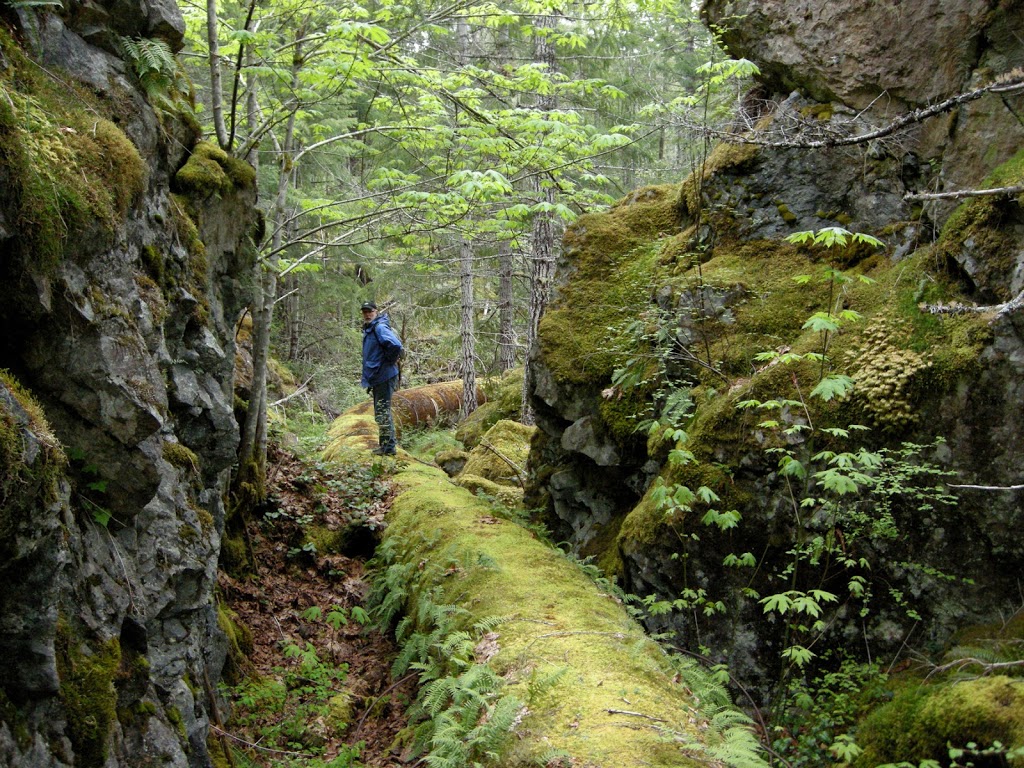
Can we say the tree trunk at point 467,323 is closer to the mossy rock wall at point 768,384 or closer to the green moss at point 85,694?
the mossy rock wall at point 768,384

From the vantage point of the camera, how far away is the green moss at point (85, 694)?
3.11 meters

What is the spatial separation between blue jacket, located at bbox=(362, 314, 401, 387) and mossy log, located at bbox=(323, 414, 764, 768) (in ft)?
12.5

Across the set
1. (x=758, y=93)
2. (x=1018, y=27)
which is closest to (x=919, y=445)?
(x=1018, y=27)

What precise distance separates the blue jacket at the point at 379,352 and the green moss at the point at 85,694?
26.0 ft

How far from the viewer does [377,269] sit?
1753 cm

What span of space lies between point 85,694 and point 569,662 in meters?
2.78

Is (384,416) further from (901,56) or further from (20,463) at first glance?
(20,463)

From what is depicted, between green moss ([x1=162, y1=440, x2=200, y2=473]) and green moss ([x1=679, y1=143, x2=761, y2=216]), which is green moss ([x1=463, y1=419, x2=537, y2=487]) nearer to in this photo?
green moss ([x1=679, y1=143, x2=761, y2=216])

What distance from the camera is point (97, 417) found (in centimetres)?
369

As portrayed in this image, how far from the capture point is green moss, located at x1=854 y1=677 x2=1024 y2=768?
3.45 meters

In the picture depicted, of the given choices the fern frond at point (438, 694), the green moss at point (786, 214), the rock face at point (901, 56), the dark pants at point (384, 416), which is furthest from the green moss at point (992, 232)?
the dark pants at point (384, 416)

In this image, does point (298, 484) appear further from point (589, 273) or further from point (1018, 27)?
point (1018, 27)

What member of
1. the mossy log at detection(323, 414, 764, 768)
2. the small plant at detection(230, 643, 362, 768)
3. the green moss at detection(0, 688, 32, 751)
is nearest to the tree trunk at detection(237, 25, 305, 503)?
the mossy log at detection(323, 414, 764, 768)

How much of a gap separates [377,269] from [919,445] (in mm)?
14433
